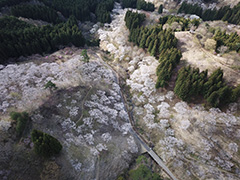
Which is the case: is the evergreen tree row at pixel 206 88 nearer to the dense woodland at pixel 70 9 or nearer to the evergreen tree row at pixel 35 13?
the dense woodland at pixel 70 9

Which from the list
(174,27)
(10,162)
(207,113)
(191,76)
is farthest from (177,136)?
(174,27)

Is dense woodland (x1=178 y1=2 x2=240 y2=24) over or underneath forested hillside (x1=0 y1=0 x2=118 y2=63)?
over

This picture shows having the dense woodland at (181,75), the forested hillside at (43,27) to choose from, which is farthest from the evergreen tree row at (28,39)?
the dense woodland at (181,75)

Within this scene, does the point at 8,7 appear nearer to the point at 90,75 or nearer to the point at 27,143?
the point at 90,75

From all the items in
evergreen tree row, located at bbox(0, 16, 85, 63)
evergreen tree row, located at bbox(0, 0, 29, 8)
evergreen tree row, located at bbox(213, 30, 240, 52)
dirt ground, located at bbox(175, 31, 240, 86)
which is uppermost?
evergreen tree row, located at bbox(213, 30, 240, 52)

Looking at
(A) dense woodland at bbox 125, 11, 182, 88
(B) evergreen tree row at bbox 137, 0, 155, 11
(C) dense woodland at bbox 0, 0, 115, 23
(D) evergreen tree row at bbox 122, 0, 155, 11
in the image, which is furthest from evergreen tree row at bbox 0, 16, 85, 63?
(B) evergreen tree row at bbox 137, 0, 155, 11

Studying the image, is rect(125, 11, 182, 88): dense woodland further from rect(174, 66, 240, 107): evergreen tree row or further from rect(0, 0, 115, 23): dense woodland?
rect(0, 0, 115, 23): dense woodland
